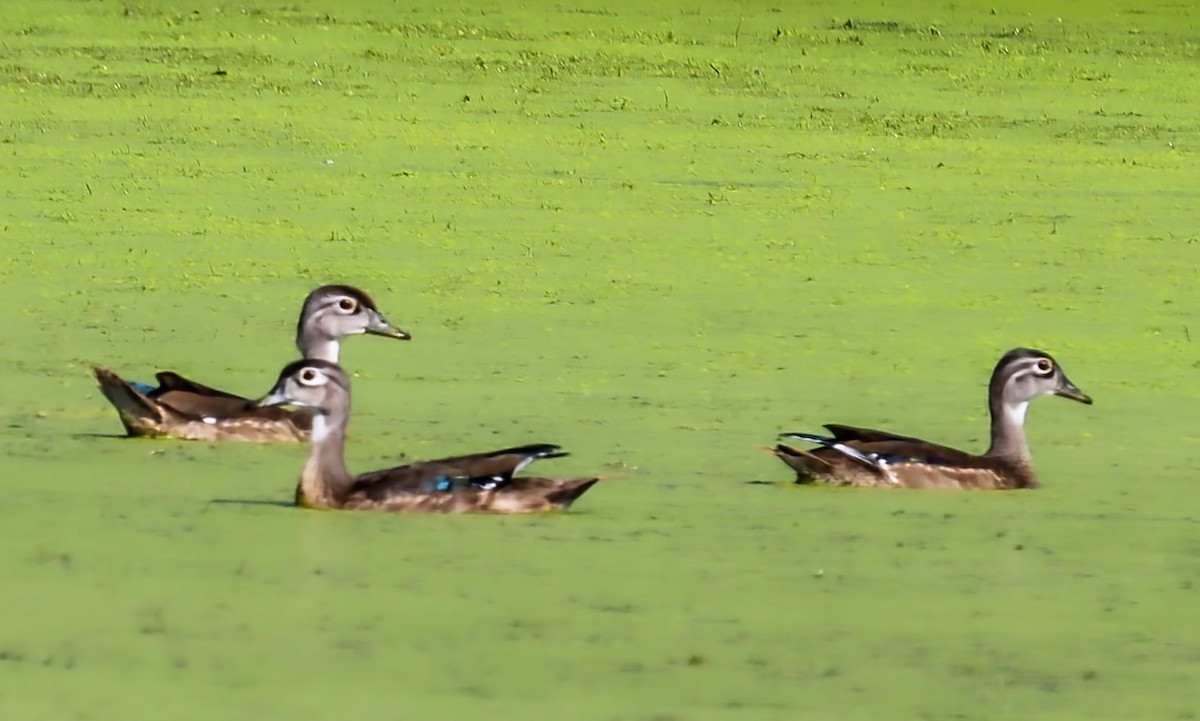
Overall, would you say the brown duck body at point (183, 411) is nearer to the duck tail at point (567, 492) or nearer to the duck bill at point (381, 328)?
the duck bill at point (381, 328)

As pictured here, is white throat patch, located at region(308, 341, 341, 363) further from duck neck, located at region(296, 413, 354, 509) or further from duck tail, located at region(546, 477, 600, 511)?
duck tail, located at region(546, 477, 600, 511)

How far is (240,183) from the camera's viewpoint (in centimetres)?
1259

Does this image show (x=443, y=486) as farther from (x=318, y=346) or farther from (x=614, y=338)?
(x=614, y=338)

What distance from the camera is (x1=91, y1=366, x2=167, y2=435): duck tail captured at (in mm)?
7957

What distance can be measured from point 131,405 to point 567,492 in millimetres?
1497

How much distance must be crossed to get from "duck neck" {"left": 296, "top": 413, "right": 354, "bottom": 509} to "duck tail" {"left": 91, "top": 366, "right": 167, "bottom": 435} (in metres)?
0.84

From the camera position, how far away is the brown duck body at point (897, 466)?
7633 millimetres

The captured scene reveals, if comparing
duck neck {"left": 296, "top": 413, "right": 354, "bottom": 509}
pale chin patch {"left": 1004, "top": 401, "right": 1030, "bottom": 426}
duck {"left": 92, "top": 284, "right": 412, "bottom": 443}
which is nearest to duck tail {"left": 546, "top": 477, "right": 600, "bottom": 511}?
duck neck {"left": 296, "top": 413, "right": 354, "bottom": 509}

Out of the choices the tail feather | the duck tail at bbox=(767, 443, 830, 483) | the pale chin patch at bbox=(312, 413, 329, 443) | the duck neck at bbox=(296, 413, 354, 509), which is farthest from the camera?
the duck tail at bbox=(767, 443, 830, 483)

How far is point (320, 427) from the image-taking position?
739cm

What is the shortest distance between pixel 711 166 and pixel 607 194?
0.86 m

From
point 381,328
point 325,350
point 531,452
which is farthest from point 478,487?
point 381,328

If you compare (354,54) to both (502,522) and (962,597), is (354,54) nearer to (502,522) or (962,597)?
(502,522)

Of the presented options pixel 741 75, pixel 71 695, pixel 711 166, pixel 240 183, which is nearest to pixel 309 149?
pixel 240 183
